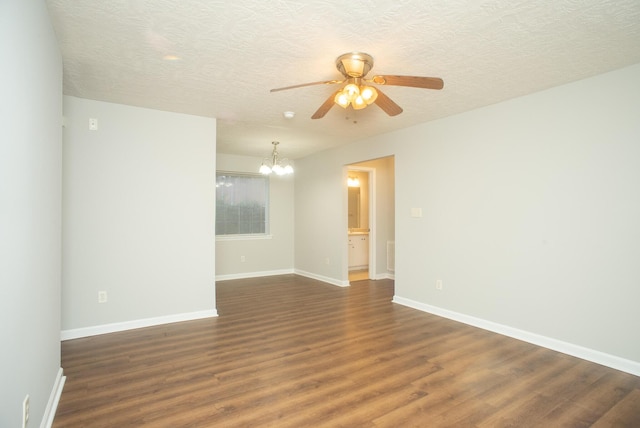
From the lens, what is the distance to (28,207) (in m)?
1.63

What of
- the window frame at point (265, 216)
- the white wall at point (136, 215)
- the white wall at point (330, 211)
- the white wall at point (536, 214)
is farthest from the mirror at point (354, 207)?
→ the white wall at point (136, 215)

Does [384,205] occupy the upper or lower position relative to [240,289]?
upper

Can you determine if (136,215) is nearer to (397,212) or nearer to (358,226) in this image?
(397,212)

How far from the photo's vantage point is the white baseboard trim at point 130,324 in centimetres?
347

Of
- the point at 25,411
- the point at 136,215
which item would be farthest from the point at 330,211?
the point at 25,411

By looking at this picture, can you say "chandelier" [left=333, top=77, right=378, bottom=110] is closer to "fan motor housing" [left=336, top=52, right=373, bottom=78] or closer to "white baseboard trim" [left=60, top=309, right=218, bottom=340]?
"fan motor housing" [left=336, top=52, right=373, bottom=78]

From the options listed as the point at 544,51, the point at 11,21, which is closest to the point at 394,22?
the point at 544,51

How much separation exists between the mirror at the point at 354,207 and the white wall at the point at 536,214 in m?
3.03

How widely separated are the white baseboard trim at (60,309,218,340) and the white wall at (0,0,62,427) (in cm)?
133

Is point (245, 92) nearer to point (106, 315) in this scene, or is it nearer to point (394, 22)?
point (394, 22)

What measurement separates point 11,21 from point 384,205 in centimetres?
592

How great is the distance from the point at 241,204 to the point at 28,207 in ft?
18.2

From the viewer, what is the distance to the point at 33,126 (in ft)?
5.62

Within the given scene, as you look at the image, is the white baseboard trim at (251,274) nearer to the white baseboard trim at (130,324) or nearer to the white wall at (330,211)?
the white wall at (330,211)
